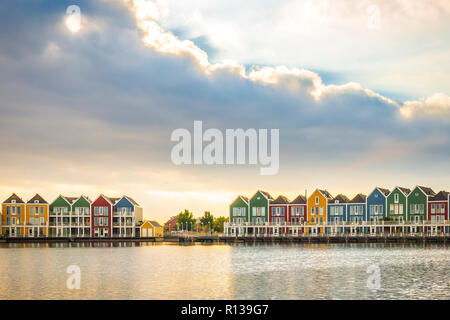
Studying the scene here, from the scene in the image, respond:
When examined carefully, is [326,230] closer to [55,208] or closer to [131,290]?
[55,208]

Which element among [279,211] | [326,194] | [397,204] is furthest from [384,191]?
[279,211]

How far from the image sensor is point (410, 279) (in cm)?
4369

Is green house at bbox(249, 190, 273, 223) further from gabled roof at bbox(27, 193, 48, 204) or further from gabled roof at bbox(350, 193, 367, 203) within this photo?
gabled roof at bbox(27, 193, 48, 204)

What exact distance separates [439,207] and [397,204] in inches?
289

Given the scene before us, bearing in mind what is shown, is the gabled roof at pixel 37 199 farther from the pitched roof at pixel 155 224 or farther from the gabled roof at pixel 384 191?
the gabled roof at pixel 384 191

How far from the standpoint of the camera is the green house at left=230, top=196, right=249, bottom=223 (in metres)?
120

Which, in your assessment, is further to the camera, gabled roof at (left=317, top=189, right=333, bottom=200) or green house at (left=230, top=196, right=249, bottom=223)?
green house at (left=230, top=196, right=249, bottom=223)

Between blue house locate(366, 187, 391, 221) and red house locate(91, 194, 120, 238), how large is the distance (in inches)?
2038

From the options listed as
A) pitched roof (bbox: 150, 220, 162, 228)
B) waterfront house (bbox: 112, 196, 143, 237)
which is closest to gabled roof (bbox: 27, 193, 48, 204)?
waterfront house (bbox: 112, 196, 143, 237)

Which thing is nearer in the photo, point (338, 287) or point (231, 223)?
point (338, 287)

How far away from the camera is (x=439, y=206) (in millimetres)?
105500

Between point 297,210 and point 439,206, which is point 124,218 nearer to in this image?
point 297,210
